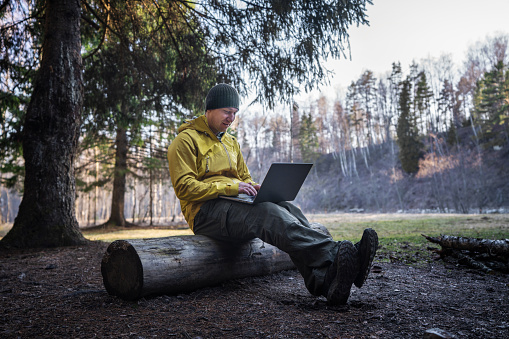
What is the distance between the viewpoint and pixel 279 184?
276 cm

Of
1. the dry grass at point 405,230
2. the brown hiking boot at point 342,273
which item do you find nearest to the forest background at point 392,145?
the dry grass at point 405,230

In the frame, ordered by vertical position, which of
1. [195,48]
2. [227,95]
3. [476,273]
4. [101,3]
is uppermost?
[101,3]

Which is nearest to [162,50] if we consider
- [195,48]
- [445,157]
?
[195,48]

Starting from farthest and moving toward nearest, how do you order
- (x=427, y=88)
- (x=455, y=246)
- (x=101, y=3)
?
(x=427, y=88), (x=101, y=3), (x=455, y=246)

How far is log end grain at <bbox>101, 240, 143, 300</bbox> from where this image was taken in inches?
99.5

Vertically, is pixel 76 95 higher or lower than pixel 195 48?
lower

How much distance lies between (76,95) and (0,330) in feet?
15.2

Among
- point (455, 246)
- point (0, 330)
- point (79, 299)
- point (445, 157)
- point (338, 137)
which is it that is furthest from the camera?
point (338, 137)

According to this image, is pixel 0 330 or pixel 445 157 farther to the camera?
pixel 445 157

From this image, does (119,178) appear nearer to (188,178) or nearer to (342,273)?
(188,178)

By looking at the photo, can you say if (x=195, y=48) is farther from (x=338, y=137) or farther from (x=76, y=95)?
(x=338, y=137)

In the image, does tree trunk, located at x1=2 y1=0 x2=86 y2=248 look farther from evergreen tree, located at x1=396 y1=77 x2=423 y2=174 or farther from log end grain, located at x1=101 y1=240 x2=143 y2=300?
evergreen tree, located at x1=396 y1=77 x2=423 y2=174

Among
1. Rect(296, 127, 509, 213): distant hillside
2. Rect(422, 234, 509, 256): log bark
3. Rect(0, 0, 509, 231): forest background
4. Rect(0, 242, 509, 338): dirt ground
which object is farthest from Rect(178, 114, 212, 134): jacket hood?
Rect(296, 127, 509, 213): distant hillside

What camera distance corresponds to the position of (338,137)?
45.9 meters
